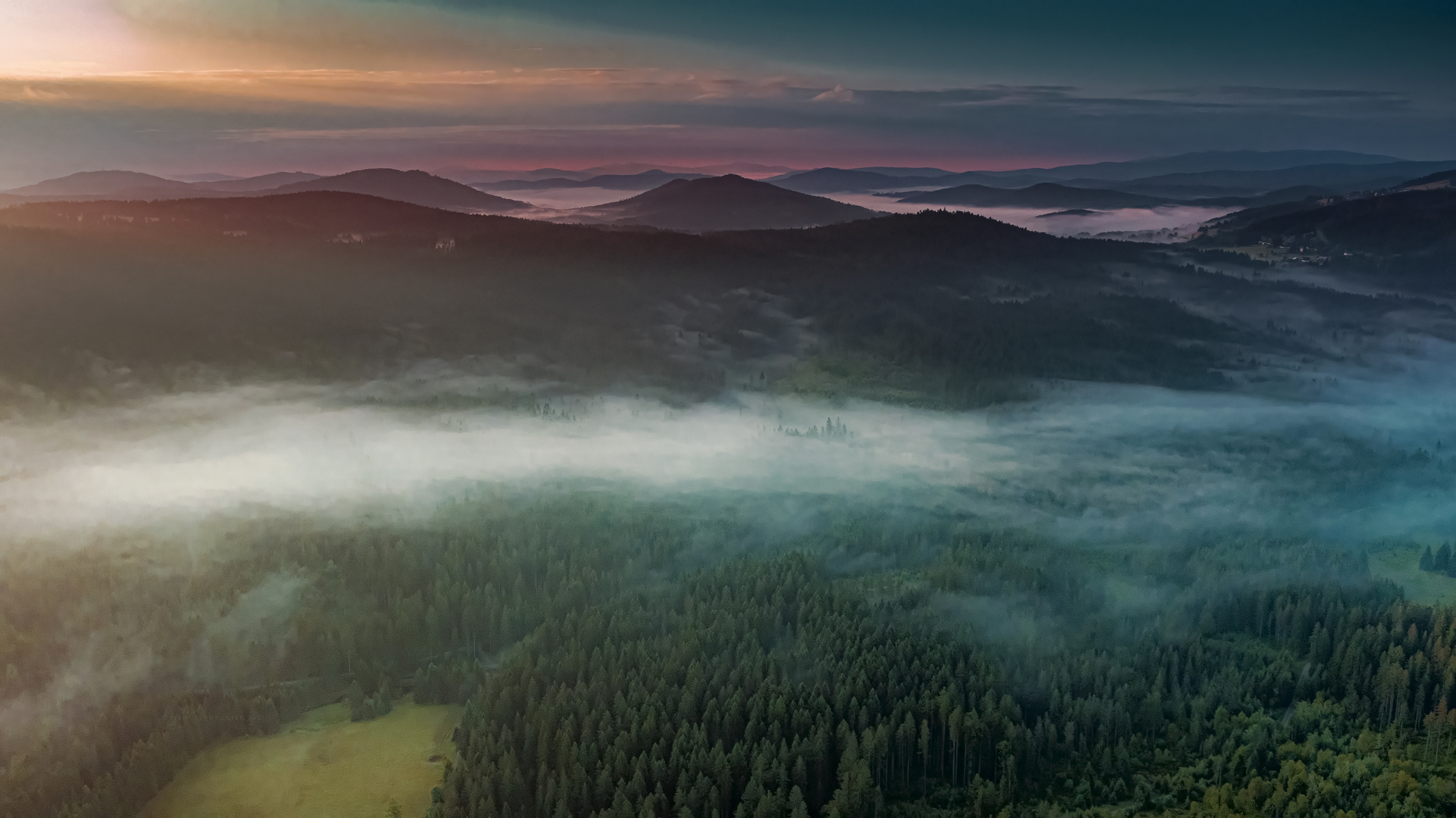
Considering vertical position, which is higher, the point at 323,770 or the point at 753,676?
the point at 753,676

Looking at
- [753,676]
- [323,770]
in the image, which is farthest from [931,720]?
[323,770]

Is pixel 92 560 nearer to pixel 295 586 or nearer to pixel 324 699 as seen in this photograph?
pixel 295 586

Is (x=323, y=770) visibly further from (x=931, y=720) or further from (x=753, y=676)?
(x=931, y=720)

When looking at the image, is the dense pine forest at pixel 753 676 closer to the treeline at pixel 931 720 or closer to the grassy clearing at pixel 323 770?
the treeline at pixel 931 720

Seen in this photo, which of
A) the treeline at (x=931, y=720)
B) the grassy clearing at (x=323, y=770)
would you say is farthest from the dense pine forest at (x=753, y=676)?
the grassy clearing at (x=323, y=770)

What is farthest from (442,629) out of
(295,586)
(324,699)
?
(295,586)

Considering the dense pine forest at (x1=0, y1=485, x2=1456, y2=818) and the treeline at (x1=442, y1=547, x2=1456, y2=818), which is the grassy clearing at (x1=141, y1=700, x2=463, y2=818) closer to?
the dense pine forest at (x1=0, y1=485, x2=1456, y2=818)

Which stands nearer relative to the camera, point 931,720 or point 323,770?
point 931,720
